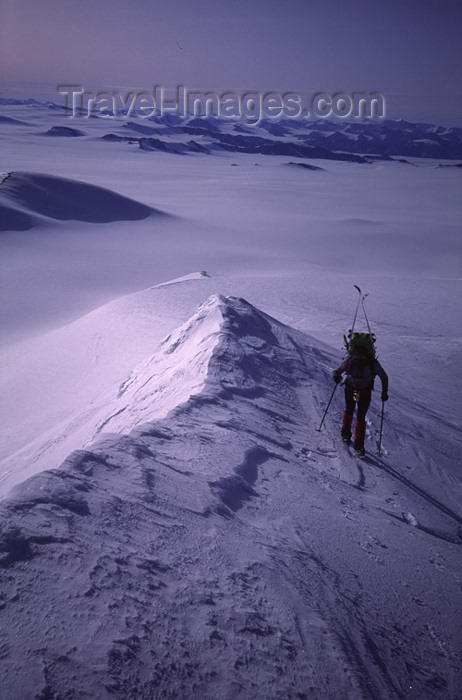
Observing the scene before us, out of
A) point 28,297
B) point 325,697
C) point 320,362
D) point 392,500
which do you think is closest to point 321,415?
point 392,500

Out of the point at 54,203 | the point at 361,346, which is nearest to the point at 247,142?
the point at 54,203

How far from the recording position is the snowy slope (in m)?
1.75

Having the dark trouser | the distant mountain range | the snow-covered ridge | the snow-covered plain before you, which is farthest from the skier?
the distant mountain range

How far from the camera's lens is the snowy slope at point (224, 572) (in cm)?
175

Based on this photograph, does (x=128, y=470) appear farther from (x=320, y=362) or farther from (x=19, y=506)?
(x=320, y=362)

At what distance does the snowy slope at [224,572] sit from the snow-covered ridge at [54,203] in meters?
24.0

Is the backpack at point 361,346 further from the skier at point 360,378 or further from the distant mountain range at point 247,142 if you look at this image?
the distant mountain range at point 247,142

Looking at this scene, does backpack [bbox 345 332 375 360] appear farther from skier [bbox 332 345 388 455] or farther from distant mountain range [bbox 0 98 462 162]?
distant mountain range [bbox 0 98 462 162]

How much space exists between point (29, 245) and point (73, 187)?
35.7 ft

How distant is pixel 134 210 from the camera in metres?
31.5

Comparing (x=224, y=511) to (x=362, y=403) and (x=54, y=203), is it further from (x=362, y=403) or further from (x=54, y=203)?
(x=54, y=203)

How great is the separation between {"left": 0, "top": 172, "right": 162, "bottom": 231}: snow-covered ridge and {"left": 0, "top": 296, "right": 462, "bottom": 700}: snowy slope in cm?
2398

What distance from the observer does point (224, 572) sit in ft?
7.31

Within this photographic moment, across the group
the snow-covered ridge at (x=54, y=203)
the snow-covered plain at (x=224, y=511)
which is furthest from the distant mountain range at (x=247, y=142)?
the snow-covered plain at (x=224, y=511)
